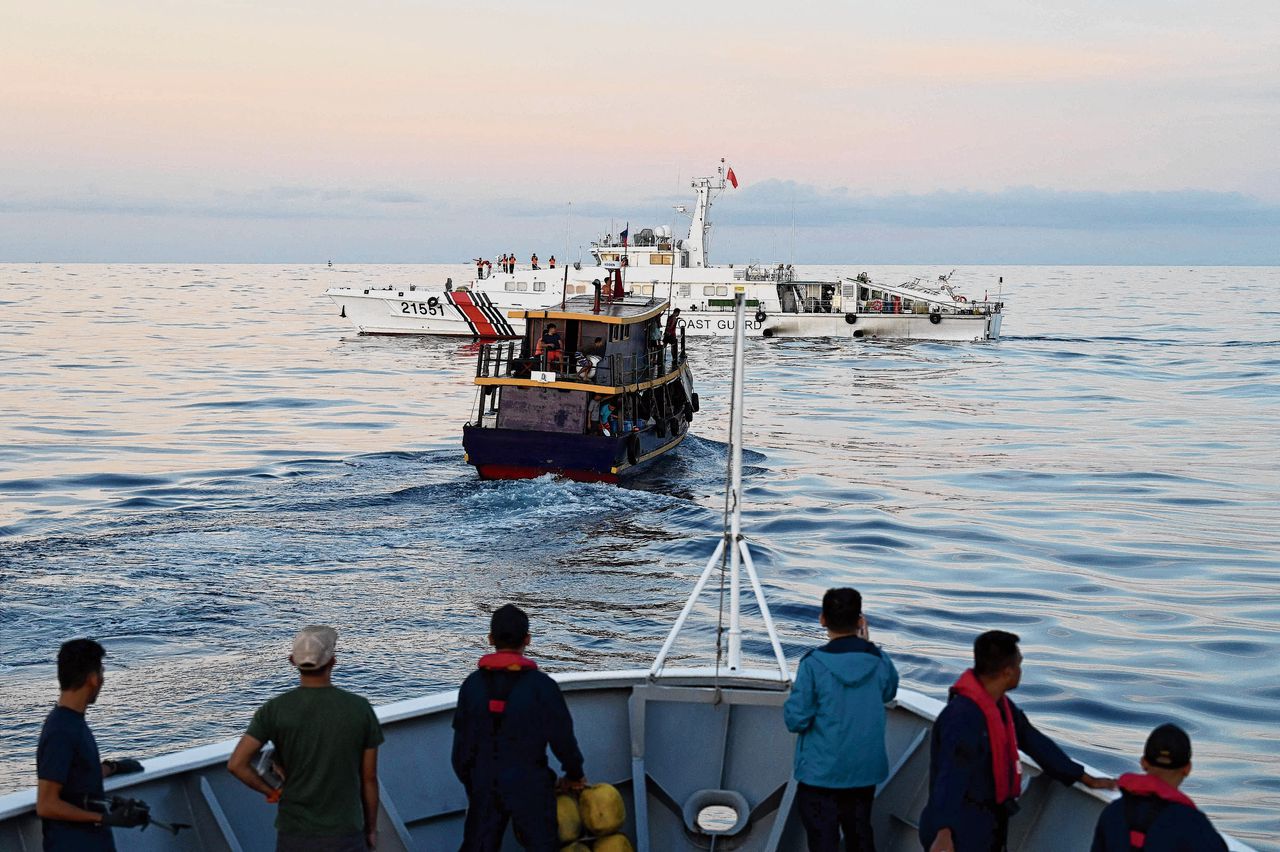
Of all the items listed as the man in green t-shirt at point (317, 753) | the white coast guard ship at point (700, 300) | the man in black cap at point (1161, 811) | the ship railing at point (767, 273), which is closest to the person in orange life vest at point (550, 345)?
the man in green t-shirt at point (317, 753)

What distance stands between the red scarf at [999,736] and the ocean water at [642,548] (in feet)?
21.2

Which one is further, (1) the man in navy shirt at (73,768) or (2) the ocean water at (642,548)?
(2) the ocean water at (642,548)

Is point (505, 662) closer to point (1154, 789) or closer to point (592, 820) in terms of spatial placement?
point (592, 820)

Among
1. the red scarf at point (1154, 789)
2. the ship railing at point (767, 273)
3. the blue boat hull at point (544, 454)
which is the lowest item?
the blue boat hull at point (544, 454)

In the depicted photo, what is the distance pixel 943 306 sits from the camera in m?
67.8

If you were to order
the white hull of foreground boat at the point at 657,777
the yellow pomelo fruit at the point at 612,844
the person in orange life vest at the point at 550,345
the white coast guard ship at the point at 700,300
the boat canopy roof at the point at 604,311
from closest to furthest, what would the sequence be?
the white hull of foreground boat at the point at 657,777 < the yellow pomelo fruit at the point at 612,844 < the person in orange life vest at the point at 550,345 < the boat canopy roof at the point at 604,311 < the white coast guard ship at the point at 700,300

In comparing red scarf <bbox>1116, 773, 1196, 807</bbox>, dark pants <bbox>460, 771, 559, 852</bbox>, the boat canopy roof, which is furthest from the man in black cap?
the boat canopy roof

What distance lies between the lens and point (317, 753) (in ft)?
18.5

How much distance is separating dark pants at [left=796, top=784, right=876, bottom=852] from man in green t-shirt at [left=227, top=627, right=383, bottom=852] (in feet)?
6.99

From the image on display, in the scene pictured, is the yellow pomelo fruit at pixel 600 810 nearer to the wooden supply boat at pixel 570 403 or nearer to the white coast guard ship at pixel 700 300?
the wooden supply boat at pixel 570 403

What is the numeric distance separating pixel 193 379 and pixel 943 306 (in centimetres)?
3742

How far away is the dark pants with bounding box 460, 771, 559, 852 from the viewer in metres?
6.29

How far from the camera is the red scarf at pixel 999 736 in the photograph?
564cm

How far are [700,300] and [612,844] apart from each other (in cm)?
5783
